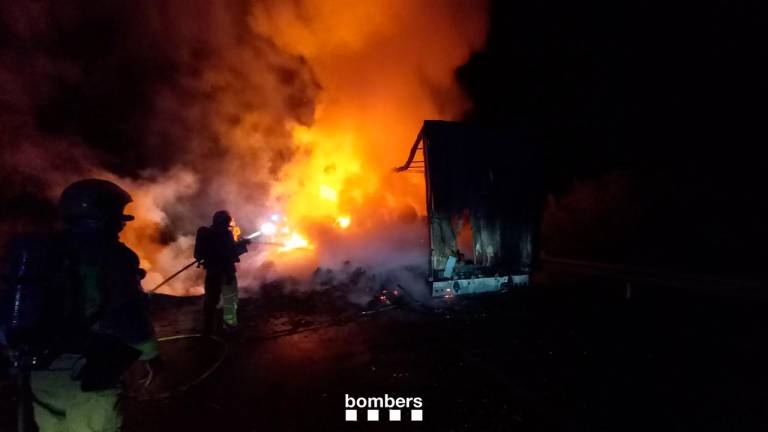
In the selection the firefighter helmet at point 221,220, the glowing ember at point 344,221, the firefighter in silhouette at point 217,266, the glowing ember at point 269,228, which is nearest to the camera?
the firefighter in silhouette at point 217,266

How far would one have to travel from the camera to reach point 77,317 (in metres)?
2.10

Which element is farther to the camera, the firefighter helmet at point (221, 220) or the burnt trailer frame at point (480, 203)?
the burnt trailer frame at point (480, 203)

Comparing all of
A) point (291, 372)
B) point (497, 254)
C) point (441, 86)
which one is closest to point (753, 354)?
point (497, 254)

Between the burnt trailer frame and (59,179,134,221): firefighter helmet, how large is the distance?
6.50 metres

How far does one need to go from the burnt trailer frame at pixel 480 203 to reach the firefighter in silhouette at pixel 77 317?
21.4 feet

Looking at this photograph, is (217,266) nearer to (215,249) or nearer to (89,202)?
(215,249)

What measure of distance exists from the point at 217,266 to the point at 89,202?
3926 millimetres

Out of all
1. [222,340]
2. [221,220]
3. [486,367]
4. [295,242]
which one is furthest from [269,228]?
[486,367]

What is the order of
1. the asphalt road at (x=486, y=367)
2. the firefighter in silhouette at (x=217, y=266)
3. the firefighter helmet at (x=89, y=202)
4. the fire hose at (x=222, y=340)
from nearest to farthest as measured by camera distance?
the firefighter helmet at (x=89, y=202), the asphalt road at (x=486, y=367), the fire hose at (x=222, y=340), the firefighter in silhouette at (x=217, y=266)

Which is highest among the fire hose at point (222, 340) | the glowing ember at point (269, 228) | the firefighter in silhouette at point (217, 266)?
the glowing ember at point (269, 228)

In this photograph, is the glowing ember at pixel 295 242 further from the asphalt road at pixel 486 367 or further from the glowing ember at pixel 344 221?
the asphalt road at pixel 486 367

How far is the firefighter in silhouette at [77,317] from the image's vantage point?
1.95 m

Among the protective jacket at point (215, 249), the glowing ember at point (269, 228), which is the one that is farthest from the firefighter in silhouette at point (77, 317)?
the glowing ember at point (269, 228)

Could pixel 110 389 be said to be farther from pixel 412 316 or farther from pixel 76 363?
pixel 412 316
